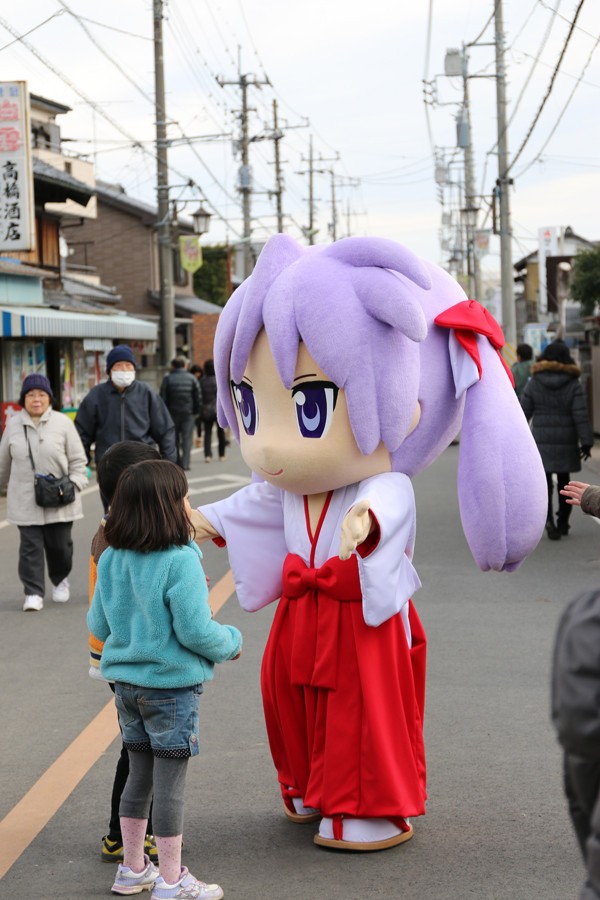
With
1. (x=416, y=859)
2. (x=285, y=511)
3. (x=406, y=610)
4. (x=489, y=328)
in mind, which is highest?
(x=489, y=328)

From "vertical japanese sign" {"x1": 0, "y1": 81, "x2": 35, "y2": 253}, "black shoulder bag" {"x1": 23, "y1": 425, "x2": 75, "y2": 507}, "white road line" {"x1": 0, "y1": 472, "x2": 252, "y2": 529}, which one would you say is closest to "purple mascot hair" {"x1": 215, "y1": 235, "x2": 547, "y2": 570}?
"black shoulder bag" {"x1": 23, "y1": 425, "x2": 75, "y2": 507}

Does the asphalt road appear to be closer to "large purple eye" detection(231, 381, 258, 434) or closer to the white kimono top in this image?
the white kimono top

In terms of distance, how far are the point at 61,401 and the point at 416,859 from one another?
65.2 ft

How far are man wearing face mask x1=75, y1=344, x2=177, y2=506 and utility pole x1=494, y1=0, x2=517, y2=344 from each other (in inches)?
739

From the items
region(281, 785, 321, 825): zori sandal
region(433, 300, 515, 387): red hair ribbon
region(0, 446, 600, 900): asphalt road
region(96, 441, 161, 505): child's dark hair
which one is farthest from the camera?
region(281, 785, 321, 825): zori sandal

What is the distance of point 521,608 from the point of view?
27.9 ft

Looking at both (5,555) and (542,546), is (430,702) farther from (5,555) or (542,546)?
(5,555)

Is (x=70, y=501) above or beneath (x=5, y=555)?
above

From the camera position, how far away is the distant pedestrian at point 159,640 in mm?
3768

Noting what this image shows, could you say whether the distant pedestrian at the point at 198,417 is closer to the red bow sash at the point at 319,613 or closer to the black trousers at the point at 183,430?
the black trousers at the point at 183,430

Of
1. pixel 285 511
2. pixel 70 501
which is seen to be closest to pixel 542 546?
pixel 70 501

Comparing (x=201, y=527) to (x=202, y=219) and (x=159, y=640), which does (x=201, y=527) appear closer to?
(x=159, y=640)

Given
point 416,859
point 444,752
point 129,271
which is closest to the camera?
point 416,859

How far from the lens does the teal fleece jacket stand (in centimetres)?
376
